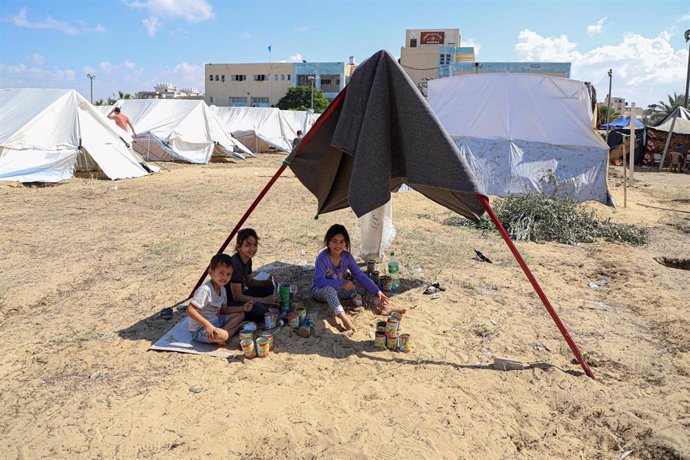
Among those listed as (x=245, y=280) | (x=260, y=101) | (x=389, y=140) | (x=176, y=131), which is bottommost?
(x=245, y=280)

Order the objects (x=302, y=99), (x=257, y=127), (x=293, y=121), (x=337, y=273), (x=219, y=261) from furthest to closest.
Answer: (x=302, y=99), (x=293, y=121), (x=257, y=127), (x=337, y=273), (x=219, y=261)

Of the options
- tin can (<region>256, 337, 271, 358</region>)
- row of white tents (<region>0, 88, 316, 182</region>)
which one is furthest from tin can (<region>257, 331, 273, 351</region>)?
row of white tents (<region>0, 88, 316, 182</region>)

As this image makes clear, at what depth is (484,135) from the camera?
1177cm

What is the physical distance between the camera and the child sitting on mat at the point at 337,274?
430 centimetres

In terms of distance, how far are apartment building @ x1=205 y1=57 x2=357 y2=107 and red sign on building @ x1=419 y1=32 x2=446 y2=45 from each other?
28.4 feet

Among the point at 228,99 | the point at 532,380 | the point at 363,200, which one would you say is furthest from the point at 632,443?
the point at 228,99

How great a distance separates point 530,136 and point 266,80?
48.1 meters

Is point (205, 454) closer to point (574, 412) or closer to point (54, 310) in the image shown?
point (574, 412)

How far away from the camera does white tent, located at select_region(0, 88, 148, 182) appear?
1163 cm

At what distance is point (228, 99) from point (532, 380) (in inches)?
2287

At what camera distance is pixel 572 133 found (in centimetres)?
1134

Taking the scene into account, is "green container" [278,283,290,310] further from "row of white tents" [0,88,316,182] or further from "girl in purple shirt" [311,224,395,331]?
"row of white tents" [0,88,316,182]

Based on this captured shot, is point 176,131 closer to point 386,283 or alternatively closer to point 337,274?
point 386,283

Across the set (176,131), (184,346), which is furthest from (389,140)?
(176,131)
